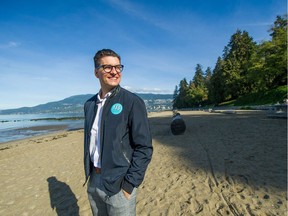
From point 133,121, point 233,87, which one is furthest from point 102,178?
point 233,87

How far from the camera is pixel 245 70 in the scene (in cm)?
5316

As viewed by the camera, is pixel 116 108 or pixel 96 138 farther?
pixel 96 138

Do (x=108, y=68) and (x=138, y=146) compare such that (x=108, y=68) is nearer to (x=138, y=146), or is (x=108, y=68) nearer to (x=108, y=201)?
(x=138, y=146)

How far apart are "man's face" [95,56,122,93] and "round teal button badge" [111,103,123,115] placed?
11.8 inches

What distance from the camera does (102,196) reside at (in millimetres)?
2270

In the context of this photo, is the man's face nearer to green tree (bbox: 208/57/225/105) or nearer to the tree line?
the tree line

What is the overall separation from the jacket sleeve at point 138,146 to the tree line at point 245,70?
3819 centimetres

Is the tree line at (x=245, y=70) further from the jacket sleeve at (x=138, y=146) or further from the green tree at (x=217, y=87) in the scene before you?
the jacket sleeve at (x=138, y=146)

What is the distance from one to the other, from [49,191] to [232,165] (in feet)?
20.1

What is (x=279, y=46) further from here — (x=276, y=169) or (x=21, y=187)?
(x=21, y=187)

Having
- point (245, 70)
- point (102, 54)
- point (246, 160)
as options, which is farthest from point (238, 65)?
point (102, 54)

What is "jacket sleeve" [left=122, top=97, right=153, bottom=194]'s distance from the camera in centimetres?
215

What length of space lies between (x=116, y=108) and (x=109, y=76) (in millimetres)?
444

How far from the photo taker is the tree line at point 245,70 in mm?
35062
